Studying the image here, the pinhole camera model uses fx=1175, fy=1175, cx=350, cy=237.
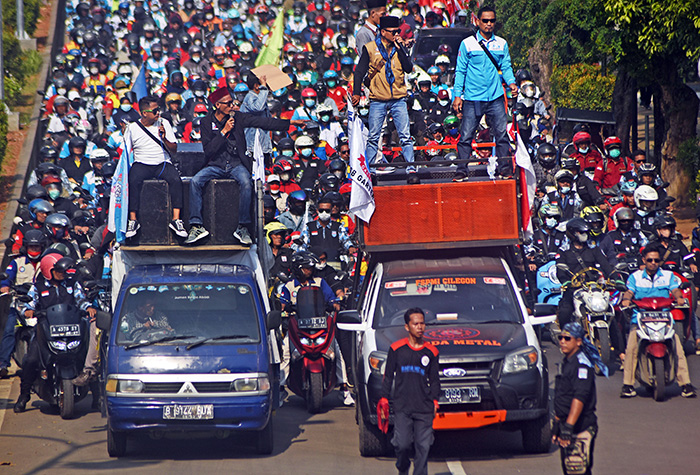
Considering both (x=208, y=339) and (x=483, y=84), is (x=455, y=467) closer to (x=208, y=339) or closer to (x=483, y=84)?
(x=208, y=339)

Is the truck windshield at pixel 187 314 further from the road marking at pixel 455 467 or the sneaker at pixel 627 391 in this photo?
the sneaker at pixel 627 391

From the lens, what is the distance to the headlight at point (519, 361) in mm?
11742

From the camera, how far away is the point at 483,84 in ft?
52.9

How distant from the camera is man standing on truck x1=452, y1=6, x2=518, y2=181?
16.1 meters

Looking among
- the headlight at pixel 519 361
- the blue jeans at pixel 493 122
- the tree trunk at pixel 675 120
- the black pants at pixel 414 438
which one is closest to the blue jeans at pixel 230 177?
the blue jeans at pixel 493 122

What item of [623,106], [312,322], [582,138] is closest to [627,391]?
[312,322]

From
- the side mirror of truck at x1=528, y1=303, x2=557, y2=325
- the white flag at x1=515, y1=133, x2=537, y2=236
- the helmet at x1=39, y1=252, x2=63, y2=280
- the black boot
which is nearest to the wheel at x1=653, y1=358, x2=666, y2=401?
the white flag at x1=515, y1=133, x2=537, y2=236

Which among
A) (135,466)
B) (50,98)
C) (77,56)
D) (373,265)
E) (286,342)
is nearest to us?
(135,466)

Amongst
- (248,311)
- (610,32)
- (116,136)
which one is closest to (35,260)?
(248,311)

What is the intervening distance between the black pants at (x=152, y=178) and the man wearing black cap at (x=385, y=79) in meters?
2.93

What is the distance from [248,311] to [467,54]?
17.7 feet

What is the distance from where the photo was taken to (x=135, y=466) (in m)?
11.9

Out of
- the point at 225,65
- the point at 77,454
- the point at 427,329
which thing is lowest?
the point at 77,454

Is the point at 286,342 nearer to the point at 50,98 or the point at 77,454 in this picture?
the point at 77,454
